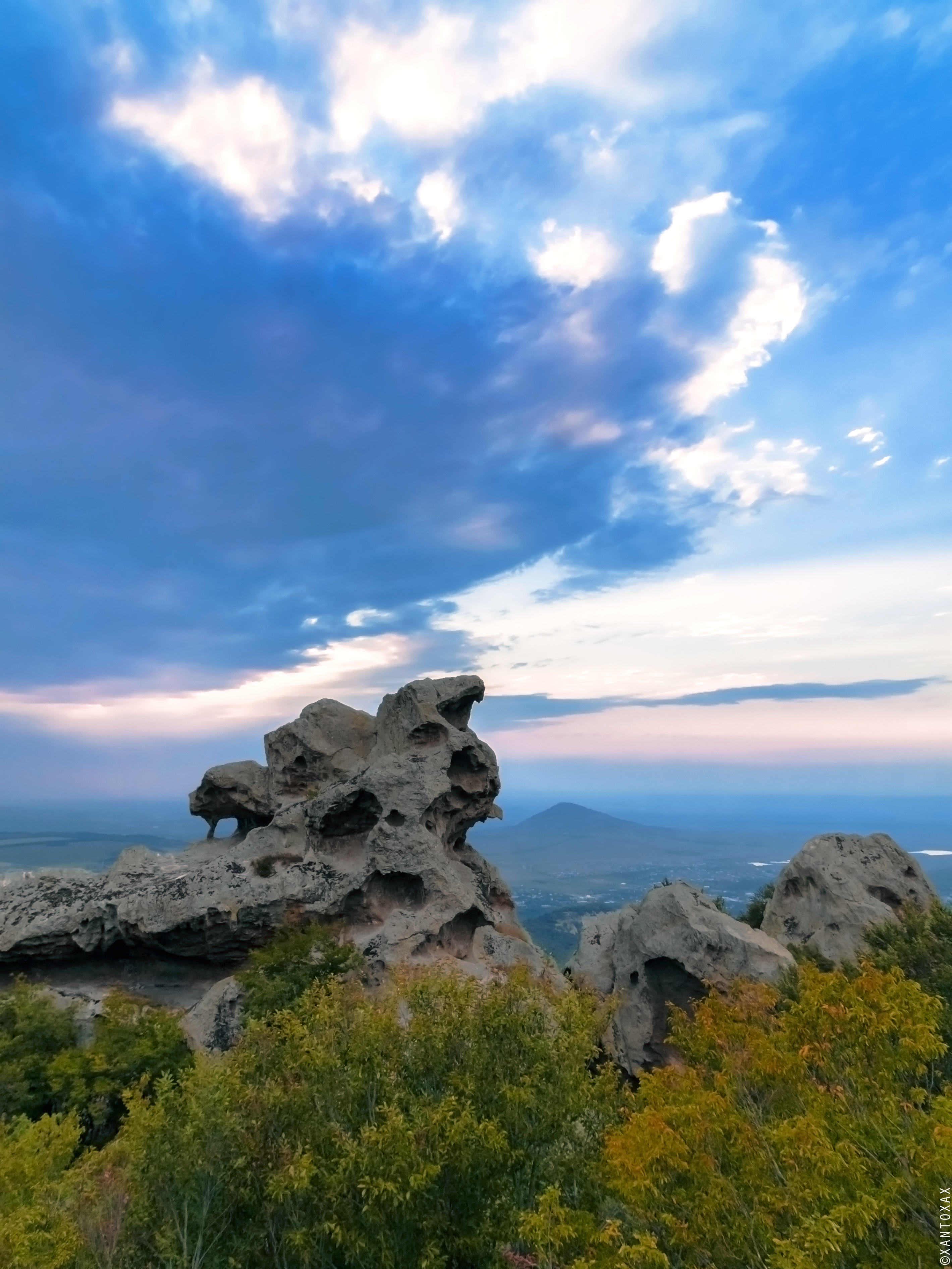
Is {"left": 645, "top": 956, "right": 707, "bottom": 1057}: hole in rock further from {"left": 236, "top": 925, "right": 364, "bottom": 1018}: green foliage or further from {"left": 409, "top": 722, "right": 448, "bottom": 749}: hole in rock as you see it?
{"left": 409, "top": 722, "right": 448, "bottom": 749}: hole in rock

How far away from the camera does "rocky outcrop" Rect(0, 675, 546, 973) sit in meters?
30.2

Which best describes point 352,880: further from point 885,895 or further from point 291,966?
point 885,895

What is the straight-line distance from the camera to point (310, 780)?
37.8 meters

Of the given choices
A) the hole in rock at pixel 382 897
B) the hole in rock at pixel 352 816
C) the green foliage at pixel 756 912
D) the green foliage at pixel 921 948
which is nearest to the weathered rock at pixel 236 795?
the hole in rock at pixel 352 816

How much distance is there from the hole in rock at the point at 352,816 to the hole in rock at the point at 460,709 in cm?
559

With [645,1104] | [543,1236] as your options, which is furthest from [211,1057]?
[543,1236]

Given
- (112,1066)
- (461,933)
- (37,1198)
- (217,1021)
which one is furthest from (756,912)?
(37,1198)

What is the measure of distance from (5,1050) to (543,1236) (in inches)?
1012

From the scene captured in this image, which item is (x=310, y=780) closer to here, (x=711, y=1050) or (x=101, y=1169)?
(x=101, y=1169)

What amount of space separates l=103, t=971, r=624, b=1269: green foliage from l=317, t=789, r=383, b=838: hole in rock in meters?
Result: 19.4

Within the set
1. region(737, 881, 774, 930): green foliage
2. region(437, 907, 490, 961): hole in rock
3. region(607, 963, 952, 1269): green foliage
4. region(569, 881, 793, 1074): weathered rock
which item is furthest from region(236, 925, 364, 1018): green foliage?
region(737, 881, 774, 930): green foliage

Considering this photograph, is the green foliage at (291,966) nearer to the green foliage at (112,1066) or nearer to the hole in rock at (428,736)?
the green foliage at (112,1066)

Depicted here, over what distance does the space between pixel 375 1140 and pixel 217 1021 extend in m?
21.5

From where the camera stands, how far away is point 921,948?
24.3 m
